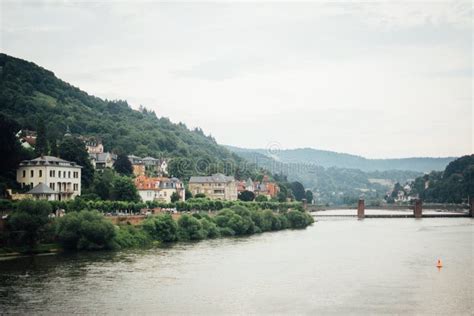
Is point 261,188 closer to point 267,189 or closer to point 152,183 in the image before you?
point 267,189

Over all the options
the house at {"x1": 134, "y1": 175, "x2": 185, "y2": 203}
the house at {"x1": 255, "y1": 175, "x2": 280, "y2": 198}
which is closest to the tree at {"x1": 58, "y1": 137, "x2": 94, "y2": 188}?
the house at {"x1": 134, "y1": 175, "x2": 185, "y2": 203}

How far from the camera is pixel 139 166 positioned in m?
127

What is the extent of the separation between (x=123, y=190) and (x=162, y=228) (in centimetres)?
1407

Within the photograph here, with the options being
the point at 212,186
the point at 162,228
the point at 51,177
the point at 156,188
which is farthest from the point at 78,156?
the point at 212,186

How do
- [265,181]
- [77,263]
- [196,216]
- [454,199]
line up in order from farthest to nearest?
1. [454,199]
2. [265,181]
3. [196,216]
4. [77,263]

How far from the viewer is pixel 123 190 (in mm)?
85812

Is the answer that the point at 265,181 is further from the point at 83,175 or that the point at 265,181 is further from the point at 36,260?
the point at 36,260

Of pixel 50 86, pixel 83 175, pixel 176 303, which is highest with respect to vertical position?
pixel 50 86

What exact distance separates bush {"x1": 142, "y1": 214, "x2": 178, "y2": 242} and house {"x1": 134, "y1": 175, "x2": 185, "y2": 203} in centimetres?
2567

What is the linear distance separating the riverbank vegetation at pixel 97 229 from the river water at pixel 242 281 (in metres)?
2.92

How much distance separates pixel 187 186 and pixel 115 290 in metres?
87.1

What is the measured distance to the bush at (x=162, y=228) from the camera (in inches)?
2867

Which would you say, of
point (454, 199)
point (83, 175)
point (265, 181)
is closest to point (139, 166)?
point (83, 175)

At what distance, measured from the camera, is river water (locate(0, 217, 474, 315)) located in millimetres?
39594
